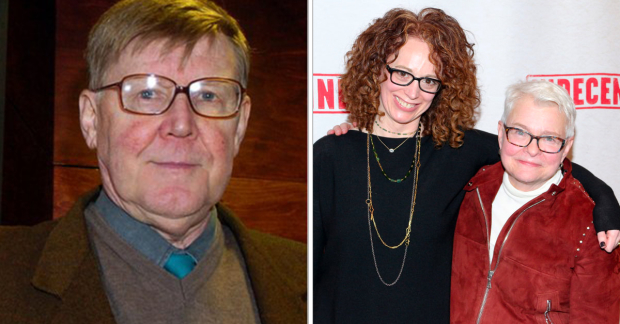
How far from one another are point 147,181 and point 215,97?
0.29 meters

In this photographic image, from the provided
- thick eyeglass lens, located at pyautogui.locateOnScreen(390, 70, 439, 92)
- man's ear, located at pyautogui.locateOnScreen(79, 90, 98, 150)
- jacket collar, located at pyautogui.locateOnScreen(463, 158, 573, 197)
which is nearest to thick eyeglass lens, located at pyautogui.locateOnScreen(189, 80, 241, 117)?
man's ear, located at pyautogui.locateOnScreen(79, 90, 98, 150)

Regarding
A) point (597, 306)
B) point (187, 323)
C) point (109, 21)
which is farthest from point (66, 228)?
point (597, 306)

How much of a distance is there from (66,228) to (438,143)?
112cm

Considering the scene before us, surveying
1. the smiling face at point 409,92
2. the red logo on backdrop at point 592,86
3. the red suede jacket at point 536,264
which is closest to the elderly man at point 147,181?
the smiling face at point 409,92

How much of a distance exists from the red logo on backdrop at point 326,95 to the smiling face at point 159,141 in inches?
17.0

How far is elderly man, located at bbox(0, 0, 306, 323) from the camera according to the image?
1.81 metres

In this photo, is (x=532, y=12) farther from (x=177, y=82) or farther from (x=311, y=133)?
(x=177, y=82)

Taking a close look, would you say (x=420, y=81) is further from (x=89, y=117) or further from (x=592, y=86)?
(x=89, y=117)

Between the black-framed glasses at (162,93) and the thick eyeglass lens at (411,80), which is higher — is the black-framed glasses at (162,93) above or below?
below

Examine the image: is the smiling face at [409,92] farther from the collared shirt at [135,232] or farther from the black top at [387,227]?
the collared shirt at [135,232]

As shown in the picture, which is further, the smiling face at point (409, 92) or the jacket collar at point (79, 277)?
the smiling face at point (409, 92)

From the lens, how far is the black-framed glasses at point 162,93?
1.86 m

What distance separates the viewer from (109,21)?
1885mm

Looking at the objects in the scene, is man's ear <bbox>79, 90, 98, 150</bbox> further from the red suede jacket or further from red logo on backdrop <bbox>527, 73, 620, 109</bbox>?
red logo on backdrop <bbox>527, 73, 620, 109</bbox>
